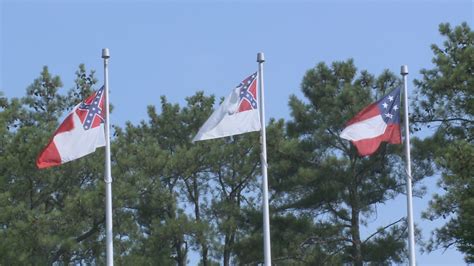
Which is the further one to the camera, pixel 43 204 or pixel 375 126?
pixel 43 204

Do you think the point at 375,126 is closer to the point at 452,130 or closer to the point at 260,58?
the point at 260,58

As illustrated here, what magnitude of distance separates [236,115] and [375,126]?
8.30 feet

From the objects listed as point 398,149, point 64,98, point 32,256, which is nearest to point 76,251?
point 32,256

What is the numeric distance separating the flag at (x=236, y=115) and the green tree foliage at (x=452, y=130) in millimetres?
8766

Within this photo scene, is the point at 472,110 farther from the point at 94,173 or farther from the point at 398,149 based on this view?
the point at 94,173

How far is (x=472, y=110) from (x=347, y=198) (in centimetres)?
456

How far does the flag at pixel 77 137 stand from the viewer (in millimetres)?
19859

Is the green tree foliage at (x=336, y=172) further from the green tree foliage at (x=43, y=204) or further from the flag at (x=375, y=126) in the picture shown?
the flag at (x=375, y=126)

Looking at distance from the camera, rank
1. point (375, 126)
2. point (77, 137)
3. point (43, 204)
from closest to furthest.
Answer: point (77, 137) < point (375, 126) < point (43, 204)

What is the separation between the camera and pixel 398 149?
31.4 meters

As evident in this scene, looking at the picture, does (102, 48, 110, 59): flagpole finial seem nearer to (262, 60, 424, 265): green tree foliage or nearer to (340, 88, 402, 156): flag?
(340, 88, 402, 156): flag

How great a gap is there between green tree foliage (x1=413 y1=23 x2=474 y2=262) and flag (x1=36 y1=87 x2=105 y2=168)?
35.3 feet

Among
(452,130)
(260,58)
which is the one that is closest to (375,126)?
(260,58)

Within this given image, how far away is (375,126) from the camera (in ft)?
66.7
